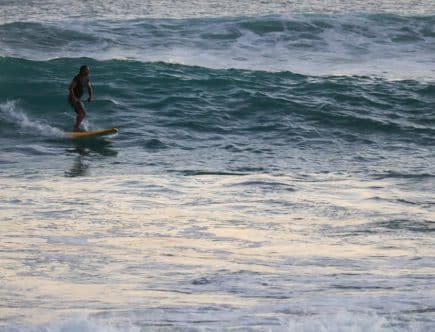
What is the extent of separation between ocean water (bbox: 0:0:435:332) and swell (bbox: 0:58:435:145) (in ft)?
0.18

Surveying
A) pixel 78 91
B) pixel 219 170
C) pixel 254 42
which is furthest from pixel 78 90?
pixel 254 42

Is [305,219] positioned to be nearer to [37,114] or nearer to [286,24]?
[37,114]

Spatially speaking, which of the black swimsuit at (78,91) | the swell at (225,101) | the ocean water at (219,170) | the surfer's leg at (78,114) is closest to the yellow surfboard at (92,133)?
the ocean water at (219,170)

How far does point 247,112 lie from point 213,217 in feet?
25.4

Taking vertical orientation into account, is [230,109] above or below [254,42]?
below

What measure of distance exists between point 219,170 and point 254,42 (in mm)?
11051

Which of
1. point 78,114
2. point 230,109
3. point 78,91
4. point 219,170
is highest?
point 78,91

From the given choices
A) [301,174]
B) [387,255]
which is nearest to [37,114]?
[301,174]

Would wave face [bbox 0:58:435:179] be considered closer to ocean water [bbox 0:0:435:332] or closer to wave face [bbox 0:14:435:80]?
ocean water [bbox 0:0:435:332]

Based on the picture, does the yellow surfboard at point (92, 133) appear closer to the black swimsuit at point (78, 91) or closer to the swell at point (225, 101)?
the black swimsuit at point (78, 91)

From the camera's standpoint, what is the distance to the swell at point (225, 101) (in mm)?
17656

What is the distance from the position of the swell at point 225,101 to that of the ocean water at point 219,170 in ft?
0.18

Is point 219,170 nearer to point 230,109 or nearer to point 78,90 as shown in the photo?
point 78,90

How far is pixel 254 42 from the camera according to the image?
24.6 metres
